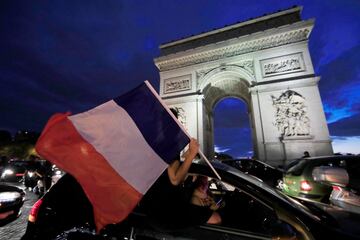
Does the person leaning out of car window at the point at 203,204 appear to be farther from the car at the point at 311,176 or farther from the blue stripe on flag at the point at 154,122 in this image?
the car at the point at 311,176

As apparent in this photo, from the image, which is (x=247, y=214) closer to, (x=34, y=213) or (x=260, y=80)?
(x=34, y=213)

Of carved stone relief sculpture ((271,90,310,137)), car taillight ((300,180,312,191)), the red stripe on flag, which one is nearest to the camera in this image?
the red stripe on flag

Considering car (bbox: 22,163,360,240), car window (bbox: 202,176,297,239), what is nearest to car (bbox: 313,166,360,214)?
car (bbox: 22,163,360,240)

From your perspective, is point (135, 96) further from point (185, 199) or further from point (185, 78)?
point (185, 78)

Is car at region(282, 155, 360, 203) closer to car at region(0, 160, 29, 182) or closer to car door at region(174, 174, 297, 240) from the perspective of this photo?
car door at region(174, 174, 297, 240)

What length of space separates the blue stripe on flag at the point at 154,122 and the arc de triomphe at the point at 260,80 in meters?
11.5

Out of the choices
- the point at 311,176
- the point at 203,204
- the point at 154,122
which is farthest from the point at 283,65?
the point at 154,122

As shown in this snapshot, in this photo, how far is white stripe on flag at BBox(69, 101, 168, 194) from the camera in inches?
57.6

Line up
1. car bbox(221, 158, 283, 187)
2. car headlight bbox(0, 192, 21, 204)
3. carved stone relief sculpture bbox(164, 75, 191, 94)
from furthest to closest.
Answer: carved stone relief sculpture bbox(164, 75, 191, 94) → car bbox(221, 158, 283, 187) → car headlight bbox(0, 192, 21, 204)

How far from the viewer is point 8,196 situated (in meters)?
4.00

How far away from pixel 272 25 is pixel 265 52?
7.37ft

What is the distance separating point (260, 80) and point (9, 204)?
13.8m

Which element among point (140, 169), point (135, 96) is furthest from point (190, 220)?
point (135, 96)

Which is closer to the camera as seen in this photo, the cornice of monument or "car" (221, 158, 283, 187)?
"car" (221, 158, 283, 187)
